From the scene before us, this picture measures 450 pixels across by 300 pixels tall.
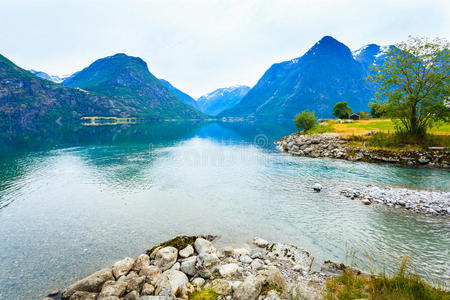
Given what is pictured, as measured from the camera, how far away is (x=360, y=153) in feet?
138

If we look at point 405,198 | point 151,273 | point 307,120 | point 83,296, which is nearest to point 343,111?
point 307,120

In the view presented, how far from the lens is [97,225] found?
63.4ft

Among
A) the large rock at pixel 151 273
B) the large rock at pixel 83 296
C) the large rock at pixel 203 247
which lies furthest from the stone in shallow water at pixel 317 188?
the large rock at pixel 83 296

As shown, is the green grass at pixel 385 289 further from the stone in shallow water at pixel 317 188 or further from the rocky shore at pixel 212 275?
the stone in shallow water at pixel 317 188

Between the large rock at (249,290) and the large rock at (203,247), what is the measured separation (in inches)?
187

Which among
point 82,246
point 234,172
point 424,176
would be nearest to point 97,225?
point 82,246

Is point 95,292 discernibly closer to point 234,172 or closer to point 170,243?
point 170,243

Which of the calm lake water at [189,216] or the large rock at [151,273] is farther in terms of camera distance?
the calm lake water at [189,216]

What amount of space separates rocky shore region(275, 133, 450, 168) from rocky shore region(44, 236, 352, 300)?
114 ft

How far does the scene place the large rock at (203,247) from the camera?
1427 centimetres

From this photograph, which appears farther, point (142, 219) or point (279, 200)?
point (279, 200)

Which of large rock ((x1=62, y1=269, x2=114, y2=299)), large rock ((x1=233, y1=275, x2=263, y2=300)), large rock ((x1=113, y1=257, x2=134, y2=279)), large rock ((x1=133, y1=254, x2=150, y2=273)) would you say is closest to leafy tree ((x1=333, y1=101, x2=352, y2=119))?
Answer: large rock ((x1=233, y1=275, x2=263, y2=300))

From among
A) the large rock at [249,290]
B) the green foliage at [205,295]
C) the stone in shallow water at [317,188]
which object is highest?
the large rock at [249,290]

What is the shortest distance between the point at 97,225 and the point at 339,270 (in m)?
19.9
